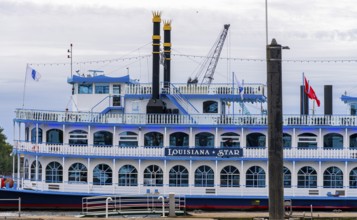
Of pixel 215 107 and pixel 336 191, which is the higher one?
pixel 215 107

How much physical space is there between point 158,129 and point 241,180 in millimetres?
5494

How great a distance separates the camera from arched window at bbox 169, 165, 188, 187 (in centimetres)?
5072

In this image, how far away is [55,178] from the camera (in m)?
51.0

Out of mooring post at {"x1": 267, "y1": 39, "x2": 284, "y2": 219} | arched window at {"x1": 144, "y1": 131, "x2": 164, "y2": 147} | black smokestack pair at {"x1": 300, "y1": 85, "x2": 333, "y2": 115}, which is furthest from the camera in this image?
black smokestack pair at {"x1": 300, "y1": 85, "x2": 333, "y2": 115}

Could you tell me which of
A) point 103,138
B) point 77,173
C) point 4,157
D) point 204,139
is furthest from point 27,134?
point 4,157

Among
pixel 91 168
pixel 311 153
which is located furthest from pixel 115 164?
pixel 311 153

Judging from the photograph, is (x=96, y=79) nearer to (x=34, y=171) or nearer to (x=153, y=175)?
(x=34, y=171)

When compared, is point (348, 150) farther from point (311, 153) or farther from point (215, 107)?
point (215, 107)

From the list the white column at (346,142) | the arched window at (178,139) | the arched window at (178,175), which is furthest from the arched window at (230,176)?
the white column at (346,142)

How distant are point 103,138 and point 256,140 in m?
8.72

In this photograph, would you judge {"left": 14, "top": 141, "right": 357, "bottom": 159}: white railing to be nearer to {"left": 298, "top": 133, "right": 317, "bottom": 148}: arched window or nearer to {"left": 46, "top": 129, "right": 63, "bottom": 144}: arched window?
{"left": 298, "top": 133, "right": 317, "bottom": 148}: arched window

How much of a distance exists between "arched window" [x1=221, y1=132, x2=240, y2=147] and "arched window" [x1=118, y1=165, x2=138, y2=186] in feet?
17.3

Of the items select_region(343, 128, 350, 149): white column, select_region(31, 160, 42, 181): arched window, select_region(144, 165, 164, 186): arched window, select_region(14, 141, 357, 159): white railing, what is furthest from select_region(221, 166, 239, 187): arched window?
select_region(31, 160, 42, 181): arched window

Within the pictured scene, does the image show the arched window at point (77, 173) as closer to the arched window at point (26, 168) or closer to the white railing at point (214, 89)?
the arched window at point (26, 168)
